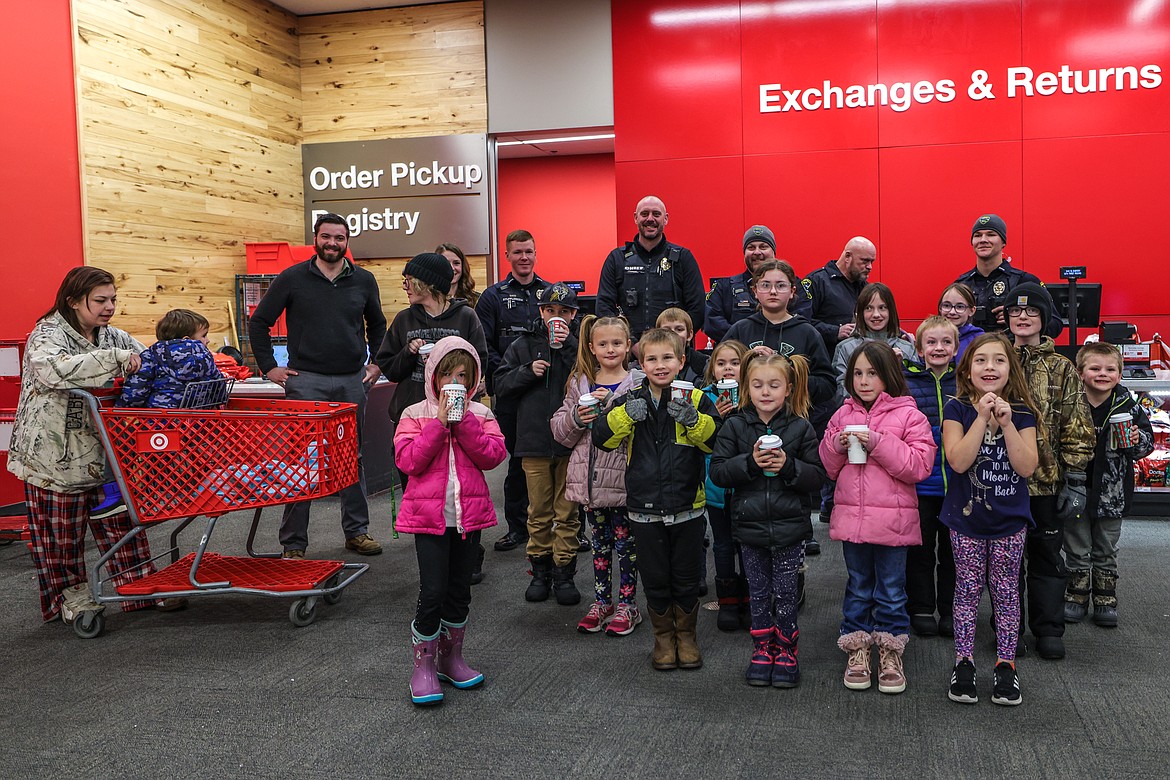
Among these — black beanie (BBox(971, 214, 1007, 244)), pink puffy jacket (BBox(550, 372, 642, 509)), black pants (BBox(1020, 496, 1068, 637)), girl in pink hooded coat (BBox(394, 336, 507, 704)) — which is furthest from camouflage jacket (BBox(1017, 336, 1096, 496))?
girl in pink hooded coat (BBox(394, 336, 507, 704))

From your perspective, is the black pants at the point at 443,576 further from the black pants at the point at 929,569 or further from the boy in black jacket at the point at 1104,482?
the boy in black jacket at the point at 1104,482

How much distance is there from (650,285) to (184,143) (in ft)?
16.7

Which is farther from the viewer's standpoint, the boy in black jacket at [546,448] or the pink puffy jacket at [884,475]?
the boy in black jacket at [546,448]

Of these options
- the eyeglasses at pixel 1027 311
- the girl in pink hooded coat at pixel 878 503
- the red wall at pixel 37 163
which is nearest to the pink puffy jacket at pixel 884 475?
the girl in pink hooded coat at pixel 878 503

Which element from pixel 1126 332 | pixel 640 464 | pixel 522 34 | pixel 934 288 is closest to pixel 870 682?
pixel 640 464

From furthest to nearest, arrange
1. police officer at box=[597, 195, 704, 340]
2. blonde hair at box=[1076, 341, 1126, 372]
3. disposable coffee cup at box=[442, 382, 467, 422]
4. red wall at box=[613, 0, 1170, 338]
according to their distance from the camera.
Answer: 1. red wall at box=[613, 0, 1170, 338]
2. police officer at box=[597, 195, 704, 340]
3. blonde hair at box=[1076, 341, 1126, 372]
4. disposable coffee cup at box=[442, 382, 467, 422]

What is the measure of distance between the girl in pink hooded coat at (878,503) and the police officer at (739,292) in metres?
1.39

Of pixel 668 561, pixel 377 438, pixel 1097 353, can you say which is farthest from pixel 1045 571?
pixel 377 438

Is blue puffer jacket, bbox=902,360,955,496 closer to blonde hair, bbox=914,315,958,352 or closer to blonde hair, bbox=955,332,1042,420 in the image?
blonde hair, bbox=914,315,958,352

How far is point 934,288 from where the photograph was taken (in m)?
7.88

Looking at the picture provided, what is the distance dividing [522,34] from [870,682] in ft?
23.7

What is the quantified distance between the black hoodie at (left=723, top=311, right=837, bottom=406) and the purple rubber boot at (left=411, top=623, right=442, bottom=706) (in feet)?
5.91

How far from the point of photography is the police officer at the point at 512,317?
4.81 m

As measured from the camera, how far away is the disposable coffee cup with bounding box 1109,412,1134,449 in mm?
3479
